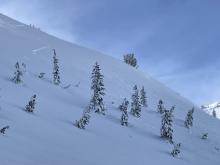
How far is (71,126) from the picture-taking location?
30359 millimetres

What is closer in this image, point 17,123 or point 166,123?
point 17,123

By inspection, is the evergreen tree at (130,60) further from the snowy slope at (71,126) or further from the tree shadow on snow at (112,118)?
the tree shadow on snow at (112,118)

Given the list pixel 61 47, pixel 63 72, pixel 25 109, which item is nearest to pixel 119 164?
pixel 25 109

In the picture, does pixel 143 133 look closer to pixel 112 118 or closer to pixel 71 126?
pixel 112 118

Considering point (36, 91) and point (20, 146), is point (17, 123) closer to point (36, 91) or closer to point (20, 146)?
point (20, 146)

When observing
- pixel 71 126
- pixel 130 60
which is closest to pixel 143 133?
pixel 71 126

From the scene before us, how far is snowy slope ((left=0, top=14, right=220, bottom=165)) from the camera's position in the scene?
69.8ft

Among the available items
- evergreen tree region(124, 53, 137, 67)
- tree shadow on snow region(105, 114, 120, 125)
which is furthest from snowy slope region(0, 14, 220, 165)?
evergreen tree region(124, 53, 137, 67)

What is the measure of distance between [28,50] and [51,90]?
78.0 feet

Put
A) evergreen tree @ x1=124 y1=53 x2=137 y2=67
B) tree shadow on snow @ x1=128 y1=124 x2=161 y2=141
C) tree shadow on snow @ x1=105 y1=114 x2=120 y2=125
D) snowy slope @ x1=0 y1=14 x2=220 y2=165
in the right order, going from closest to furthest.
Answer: snowy slope @ x1=0 y1=14 x2=220 y2=165 → tree shadow on snow @ x1=128 y1=124 x2=161 y2=141 → tree shadow on snow @ x1=105 y1=114 x2=120 y2=125 → evergreen tree @ x1=124 y1=53 x2=137 y2=67

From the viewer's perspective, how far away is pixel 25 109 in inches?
1159

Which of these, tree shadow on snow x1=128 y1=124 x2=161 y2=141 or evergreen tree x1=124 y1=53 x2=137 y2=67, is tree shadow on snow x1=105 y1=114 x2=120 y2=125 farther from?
evergreen tree x1=124 y1=53 x2=137 y2=67

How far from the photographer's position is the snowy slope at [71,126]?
2128 centimetres

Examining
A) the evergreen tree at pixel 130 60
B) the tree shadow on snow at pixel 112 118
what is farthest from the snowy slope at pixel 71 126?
the evergreen tree at pixel 130 60
